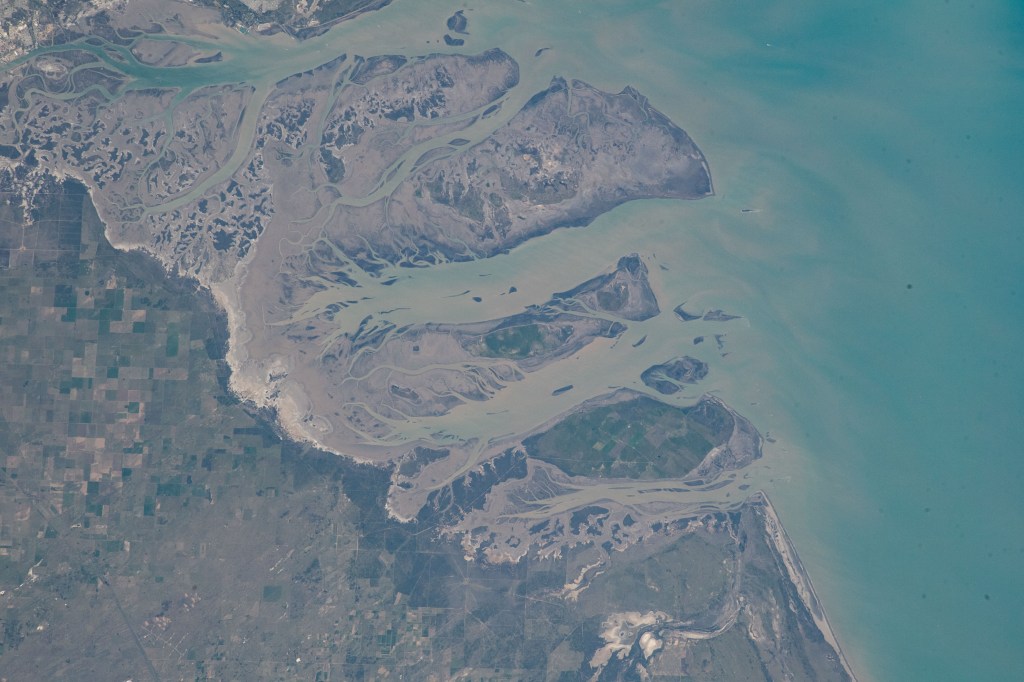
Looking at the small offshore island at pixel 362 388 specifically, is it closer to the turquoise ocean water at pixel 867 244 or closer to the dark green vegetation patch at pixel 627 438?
the dark green vegetation patch at pixel 627 438

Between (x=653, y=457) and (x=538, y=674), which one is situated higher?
(x=653, y=457)

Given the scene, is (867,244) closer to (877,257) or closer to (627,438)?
(877,257)

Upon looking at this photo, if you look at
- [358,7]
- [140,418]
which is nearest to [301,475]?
[140,418]

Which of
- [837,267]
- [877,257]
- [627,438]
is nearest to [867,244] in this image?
[877,257]

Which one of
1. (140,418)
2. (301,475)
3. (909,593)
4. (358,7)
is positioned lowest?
(909,593)

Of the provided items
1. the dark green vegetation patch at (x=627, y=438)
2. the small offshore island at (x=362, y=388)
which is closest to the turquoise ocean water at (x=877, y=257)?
the small offshore island at (x=362, y=388)

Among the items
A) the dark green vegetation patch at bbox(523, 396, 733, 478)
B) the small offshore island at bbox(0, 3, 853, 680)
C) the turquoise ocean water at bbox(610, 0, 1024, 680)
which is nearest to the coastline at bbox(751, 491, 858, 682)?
the small offshore island at bbox(0, 3, 853, 680)

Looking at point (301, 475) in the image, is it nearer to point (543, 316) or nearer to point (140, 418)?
point (140, 418)
